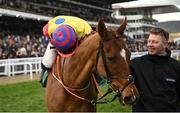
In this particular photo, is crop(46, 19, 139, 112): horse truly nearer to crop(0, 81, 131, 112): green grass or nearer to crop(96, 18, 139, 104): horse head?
crop(96, 18, 139, 104): horse head

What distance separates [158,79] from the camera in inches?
142

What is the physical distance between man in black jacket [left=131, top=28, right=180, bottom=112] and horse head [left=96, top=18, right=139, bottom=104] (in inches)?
10.0

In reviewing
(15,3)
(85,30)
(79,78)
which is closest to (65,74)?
(79,78)

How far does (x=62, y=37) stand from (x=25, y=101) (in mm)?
5620

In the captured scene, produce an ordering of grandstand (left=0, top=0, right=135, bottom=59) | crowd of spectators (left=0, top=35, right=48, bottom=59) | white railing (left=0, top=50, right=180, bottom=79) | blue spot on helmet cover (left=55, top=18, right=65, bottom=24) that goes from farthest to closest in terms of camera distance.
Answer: grandstand (left=0, top=0, right=135, bottom=59), crowd of spectators (left=0, top=35, right=48, bottom=59), white railing (left=0, top=50, right=180, bottom=79), blue spot on helmet cover (left=55, top=18, right=65, bottom=24)

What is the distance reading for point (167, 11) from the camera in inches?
3484

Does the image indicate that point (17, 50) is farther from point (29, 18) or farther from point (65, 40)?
point (65, 40)

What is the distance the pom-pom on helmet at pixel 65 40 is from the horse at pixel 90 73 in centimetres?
6

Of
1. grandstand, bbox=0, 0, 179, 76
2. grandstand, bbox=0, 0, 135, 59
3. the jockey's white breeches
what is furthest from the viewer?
grandstand, bbox=0, 0, 135, 59

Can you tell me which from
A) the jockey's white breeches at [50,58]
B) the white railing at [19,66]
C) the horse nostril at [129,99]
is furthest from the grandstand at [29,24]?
the horse nostril at [129,99]

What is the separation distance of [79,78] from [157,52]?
0.85 metres

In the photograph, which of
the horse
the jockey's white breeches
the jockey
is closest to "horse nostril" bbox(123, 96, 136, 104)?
the horse

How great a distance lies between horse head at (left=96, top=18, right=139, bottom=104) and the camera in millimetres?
3379

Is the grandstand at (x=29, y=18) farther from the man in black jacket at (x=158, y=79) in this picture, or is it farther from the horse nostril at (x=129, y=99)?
the horse nostril at (x=129, y=99)
